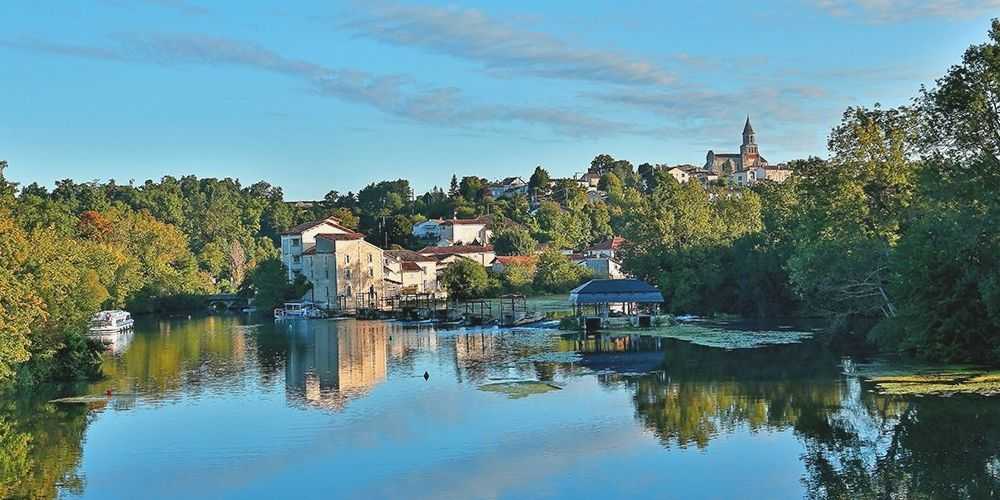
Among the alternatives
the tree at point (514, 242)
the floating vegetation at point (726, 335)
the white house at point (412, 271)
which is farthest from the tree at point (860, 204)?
the tree at point (514, 242)

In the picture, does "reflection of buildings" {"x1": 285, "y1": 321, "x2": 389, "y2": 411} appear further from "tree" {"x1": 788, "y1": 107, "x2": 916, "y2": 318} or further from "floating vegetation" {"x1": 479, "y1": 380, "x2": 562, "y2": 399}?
"tree" {"x1": 788, "y1": 107, "x2": 916, "y2": 318}

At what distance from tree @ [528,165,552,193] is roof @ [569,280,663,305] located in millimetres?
86423

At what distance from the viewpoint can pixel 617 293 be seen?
5459 cm

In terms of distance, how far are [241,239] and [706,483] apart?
106685 mm

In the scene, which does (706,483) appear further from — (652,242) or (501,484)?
(652,242)

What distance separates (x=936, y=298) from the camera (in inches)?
1291

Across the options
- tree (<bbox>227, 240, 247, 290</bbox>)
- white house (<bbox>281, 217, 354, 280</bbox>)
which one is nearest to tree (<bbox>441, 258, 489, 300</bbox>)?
white house (<bbox>281, 217, 354, 280</bbox>)

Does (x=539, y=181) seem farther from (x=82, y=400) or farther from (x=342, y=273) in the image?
(x=82, y=400)

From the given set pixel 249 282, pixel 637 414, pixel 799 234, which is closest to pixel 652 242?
pixel 799 234

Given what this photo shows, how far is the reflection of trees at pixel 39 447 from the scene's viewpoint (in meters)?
20.7

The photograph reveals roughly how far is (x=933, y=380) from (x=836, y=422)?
239 inches

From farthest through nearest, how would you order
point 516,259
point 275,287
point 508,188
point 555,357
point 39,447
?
point 508,188 → point 516,259 → point 275,287 → point 555,357 → point 39,447

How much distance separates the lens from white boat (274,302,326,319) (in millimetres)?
78250

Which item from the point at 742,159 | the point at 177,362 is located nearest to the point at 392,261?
the point at 177,362
